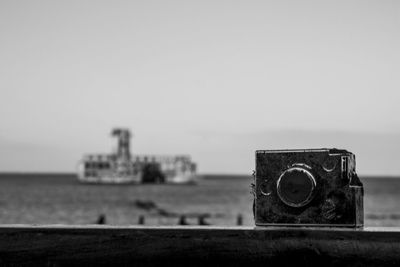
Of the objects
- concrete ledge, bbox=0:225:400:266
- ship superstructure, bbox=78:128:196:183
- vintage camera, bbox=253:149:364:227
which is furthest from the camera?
ship superstructure, bbox=78:128:196:183

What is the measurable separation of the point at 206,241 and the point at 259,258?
0.18 m

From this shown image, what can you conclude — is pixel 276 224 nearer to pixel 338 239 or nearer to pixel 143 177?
pixel 338 239

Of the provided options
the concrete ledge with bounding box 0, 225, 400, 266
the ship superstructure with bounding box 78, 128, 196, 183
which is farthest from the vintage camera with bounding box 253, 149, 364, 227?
the ship superstructure with bounding box 78, 128, 196, 183

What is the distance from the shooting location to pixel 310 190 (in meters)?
2.39

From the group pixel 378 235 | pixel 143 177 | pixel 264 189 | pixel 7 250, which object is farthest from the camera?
pixel 143 177

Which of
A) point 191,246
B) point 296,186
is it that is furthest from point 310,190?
point 191,246

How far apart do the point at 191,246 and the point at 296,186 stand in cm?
45

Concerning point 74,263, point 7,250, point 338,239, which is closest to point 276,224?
point 338,239

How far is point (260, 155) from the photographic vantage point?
98.3 inches

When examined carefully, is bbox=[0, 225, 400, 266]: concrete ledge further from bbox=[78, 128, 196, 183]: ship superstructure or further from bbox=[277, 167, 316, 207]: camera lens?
bbox=[78, 128, 196, 183]: ship superstructure

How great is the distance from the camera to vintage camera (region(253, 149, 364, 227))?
7.72ft

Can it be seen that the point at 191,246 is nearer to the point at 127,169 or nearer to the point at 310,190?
the point at 310,190

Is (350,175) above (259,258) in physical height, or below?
above

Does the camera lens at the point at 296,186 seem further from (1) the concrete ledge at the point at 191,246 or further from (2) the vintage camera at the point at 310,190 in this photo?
(1) the concrete ledge at the point at 191,246
